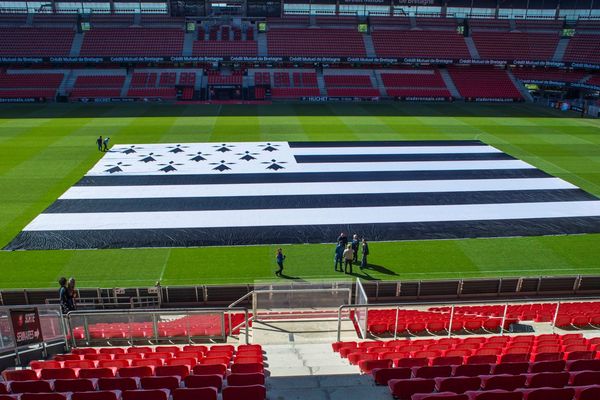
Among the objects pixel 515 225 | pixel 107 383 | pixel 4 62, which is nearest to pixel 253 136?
pixel 515 225

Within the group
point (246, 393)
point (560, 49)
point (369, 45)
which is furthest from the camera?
A: point (560, 49)

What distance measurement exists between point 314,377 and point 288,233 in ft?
39.4

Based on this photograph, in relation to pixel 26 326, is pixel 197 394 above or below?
above

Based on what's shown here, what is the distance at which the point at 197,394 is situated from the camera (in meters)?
5.86

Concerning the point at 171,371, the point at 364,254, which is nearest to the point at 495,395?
the point at 171,371

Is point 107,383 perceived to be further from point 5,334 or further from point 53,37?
point 53,37

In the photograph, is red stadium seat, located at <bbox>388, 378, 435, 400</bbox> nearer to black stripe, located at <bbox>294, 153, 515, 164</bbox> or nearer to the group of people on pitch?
the group of people on pitch

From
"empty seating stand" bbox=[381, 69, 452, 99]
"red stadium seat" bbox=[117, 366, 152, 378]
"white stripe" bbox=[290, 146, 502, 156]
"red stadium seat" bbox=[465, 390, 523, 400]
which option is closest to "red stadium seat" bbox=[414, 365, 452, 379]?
"red stadium seat" bbox=[465, 390, 523, 400]

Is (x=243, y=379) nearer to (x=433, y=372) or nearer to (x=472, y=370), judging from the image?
(x=433, y=372)

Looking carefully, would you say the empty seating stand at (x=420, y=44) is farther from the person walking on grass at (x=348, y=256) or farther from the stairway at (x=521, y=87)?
the person walking on grass at (x=348, y=256)

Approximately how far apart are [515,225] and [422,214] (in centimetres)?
393

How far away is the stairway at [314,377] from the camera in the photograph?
6527mm

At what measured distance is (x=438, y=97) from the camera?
2109 inches

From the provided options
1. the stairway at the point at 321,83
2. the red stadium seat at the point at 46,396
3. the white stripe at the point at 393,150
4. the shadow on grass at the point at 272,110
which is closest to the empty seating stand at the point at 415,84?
the shadow on grass at the point at 272,110
